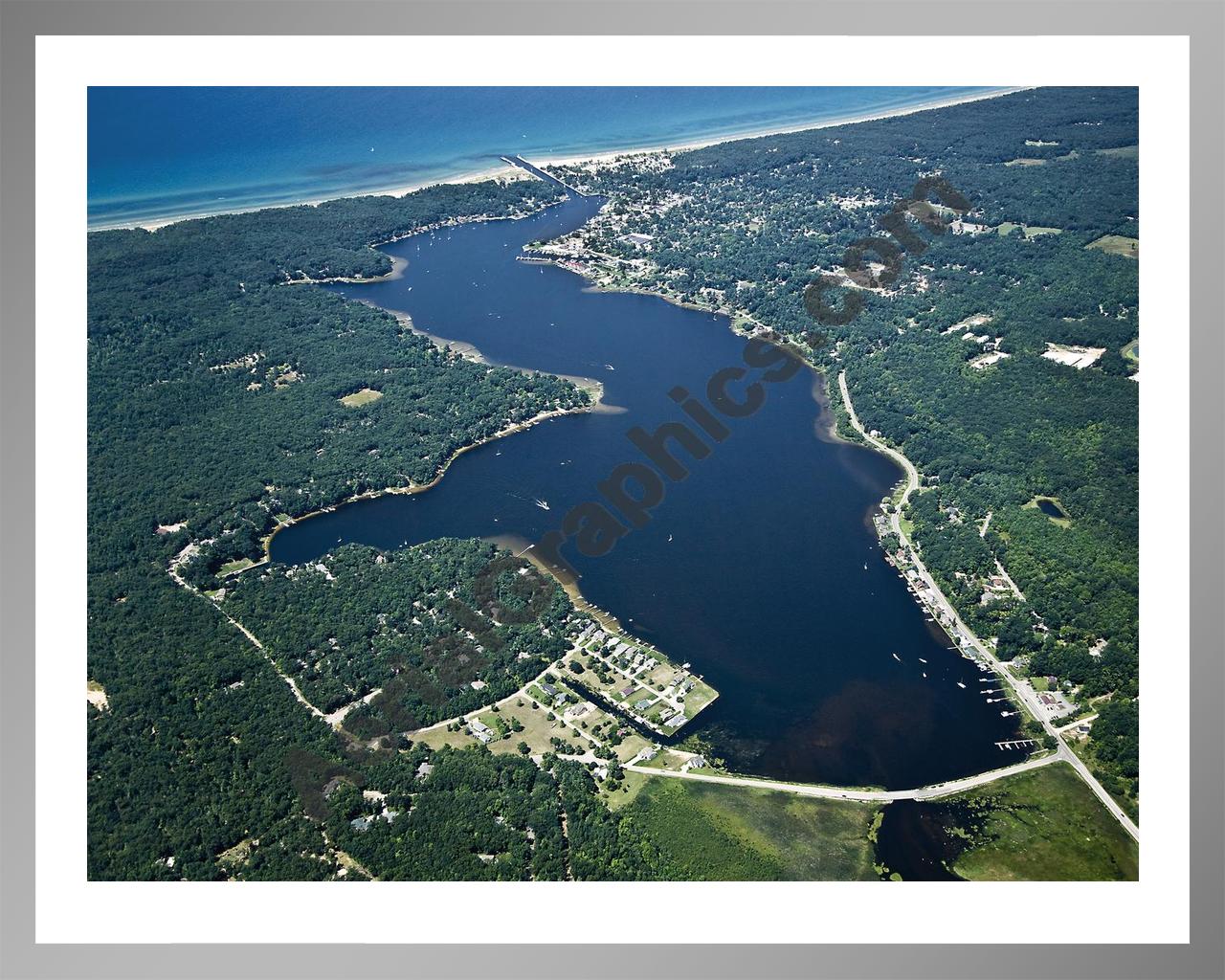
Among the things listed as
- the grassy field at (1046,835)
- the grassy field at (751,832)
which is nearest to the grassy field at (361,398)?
the grassy field at (751,832)

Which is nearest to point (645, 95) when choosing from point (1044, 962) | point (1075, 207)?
point (1075, 207)

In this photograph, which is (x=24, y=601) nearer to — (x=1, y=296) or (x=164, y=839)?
(x=1, y=296)

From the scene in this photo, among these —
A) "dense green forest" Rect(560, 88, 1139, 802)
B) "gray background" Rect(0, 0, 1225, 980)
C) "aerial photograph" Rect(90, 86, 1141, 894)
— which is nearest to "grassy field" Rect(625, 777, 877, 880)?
"aerial photograph" Rect(90, 86, 1141, 894)

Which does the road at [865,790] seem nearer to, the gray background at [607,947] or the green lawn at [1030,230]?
the gray background at [607,947]

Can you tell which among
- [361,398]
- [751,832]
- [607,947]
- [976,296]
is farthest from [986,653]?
[361,398]

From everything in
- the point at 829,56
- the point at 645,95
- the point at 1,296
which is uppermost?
the point at 645,95

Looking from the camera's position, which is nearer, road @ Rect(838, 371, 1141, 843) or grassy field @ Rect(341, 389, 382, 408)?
road @ Rect(838, 371, 1141, 843)

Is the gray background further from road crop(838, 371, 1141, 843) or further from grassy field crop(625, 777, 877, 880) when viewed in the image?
grassy field crop(625, 777, 877, 880)
